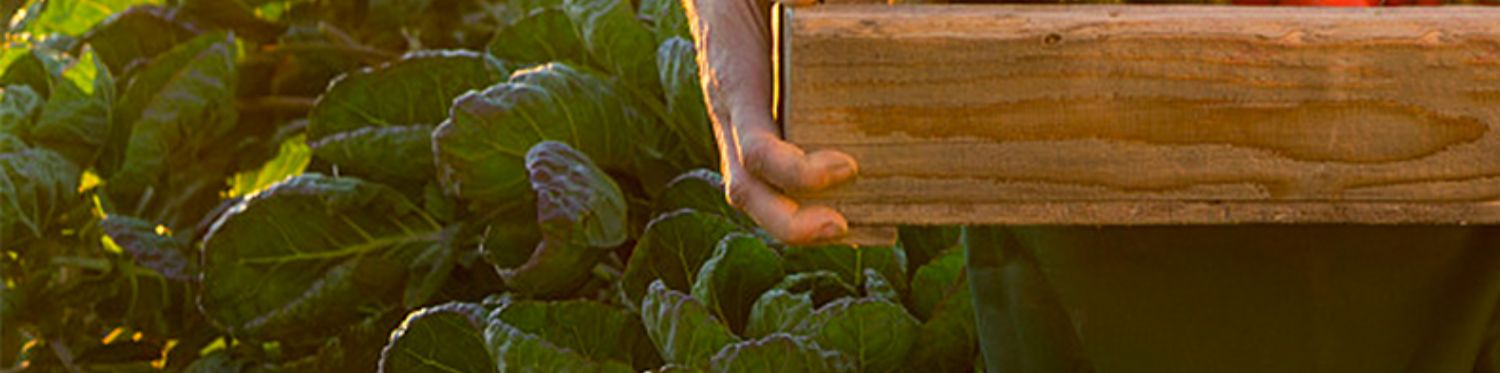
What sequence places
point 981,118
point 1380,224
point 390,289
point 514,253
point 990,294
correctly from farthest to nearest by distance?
point 390,289, point 514,253, point 990,294, point 1380,224, point 981,118

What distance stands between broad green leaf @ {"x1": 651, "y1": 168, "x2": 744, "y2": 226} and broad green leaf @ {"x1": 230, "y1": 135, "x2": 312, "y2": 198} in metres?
1.01

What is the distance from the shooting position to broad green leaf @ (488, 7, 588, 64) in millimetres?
2871

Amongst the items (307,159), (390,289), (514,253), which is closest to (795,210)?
(514,253)

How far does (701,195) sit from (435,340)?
326 mm

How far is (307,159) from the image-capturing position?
341 cm

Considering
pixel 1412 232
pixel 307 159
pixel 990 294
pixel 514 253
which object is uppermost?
pixel 1412 232

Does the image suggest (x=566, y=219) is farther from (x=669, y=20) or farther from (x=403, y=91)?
(x=403, y=91)

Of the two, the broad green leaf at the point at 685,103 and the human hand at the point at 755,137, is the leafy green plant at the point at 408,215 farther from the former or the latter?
the human hand at the point at 755,137

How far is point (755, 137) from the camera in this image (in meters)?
1.43

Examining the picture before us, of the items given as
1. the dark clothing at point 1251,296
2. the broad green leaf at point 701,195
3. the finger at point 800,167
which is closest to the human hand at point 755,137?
the finger at point 800,167

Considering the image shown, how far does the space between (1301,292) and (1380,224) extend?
0.10 meters

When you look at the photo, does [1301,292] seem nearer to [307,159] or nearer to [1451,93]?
[1451,93]

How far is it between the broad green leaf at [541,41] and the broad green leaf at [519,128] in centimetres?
23

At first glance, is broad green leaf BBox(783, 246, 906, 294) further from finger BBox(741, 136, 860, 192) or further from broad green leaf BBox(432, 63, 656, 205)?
finger BBox(741, 136, 860, 192)
